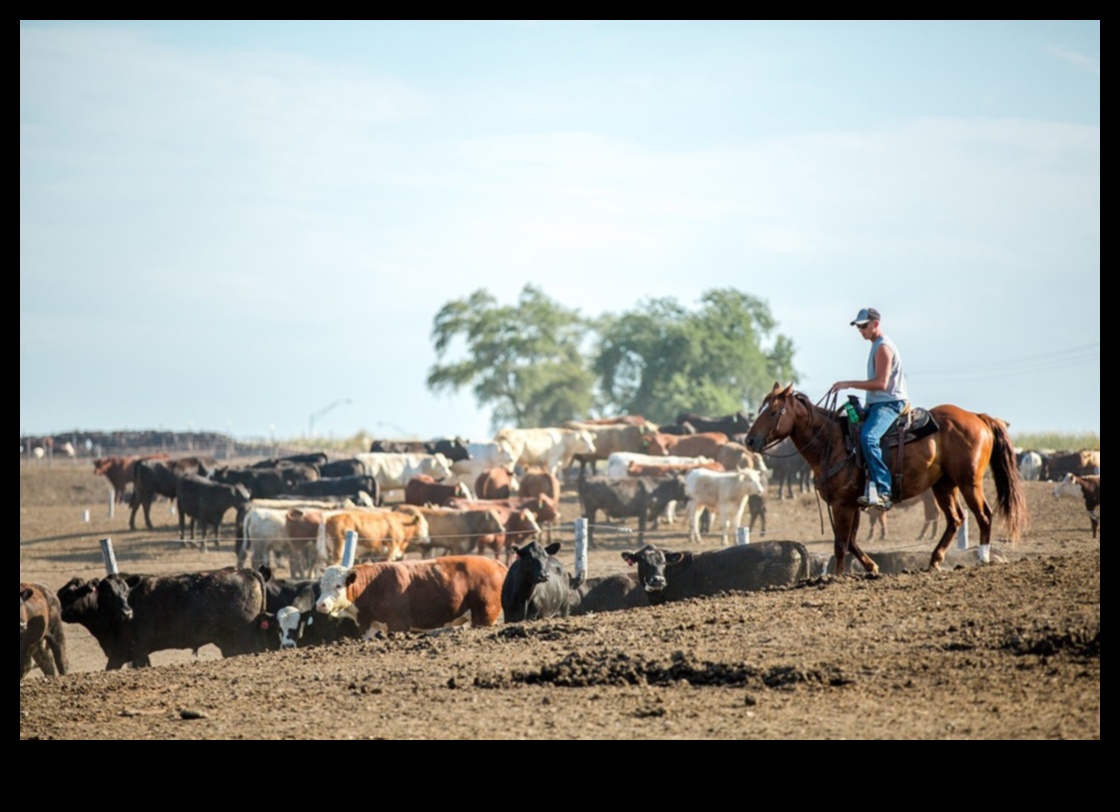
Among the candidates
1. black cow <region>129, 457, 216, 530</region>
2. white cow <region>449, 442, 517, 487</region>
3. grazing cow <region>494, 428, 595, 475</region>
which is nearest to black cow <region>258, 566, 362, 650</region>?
black cow <region>129, 457, 216, 530</region>

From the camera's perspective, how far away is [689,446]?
1640 inches

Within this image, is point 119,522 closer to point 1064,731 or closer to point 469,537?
point 469,537

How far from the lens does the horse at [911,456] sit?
1323cm

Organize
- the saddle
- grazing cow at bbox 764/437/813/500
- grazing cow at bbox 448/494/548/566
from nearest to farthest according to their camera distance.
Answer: the saddle < grazing cow at bbox 448/494/548/566 < grazing cow at bbox 764/437/813/500

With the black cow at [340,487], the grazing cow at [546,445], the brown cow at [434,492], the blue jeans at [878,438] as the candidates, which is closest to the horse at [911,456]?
the blue jeans at [878,438]

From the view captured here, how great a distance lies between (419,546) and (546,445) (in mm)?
15768

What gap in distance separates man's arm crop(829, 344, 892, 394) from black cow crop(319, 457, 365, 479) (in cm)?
2708

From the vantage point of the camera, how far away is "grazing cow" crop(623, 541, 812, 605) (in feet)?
57.2

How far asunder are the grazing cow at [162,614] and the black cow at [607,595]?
4193mm

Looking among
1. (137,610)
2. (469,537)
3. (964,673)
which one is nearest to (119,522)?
(469,537)

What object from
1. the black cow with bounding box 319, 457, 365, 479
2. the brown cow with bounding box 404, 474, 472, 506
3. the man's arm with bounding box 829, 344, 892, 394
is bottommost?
the brown cow with bounding box 404, 474, 472, 506

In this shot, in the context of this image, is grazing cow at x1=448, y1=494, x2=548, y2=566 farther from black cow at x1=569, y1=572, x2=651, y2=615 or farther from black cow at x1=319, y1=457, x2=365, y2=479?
black cow at x1=319, y1=457, x2=365, y2=479

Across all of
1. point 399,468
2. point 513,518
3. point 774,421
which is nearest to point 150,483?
point 399,468
